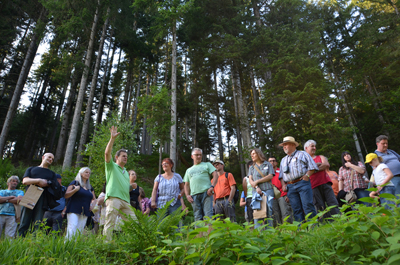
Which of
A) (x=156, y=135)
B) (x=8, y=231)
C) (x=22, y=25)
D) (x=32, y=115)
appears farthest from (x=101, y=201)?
(x=32, y=115)

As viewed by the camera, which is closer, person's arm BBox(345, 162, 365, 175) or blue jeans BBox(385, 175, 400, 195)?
blue jeans BBox(385, 175, 400, 195)

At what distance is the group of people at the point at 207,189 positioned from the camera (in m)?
4.29

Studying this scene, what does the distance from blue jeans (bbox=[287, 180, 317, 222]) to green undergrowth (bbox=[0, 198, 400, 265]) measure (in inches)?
76.0

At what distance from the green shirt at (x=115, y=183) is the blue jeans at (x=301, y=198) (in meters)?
3.15

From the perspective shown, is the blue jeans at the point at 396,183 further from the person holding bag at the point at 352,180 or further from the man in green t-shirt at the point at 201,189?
the man in green t-shirt at the point at 201,189

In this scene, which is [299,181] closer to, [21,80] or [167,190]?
[167,190]

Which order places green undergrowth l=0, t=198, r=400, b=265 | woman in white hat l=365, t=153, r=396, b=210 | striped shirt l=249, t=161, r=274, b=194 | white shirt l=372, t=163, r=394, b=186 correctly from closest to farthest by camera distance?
green undergrowth l=0, t=198, r=400, b=265, woman in white hat l=365, t=153, r=396, b=210, white shirt l=372, t=163, r=394, b=186, striped shirt l=249, t=161, r=274, b=194

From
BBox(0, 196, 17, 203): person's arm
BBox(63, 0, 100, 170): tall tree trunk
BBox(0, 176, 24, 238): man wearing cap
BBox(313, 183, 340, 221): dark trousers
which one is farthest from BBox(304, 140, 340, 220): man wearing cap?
BBox(63, 0, 100, 170): tall tree trunk

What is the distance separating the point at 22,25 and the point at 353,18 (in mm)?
30271

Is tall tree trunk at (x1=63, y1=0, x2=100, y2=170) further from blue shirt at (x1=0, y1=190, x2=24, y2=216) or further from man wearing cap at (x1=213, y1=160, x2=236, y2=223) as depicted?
man wearing cap at (x1=213, y1=160, x2=236, y2=223)

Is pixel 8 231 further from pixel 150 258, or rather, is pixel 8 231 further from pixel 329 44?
pixel 329 44

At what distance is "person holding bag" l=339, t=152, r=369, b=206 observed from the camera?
5378mm

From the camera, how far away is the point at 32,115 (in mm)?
25125

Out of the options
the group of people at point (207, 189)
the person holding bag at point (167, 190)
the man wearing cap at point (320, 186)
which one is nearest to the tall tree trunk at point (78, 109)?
the group of people at point (207, 189)
